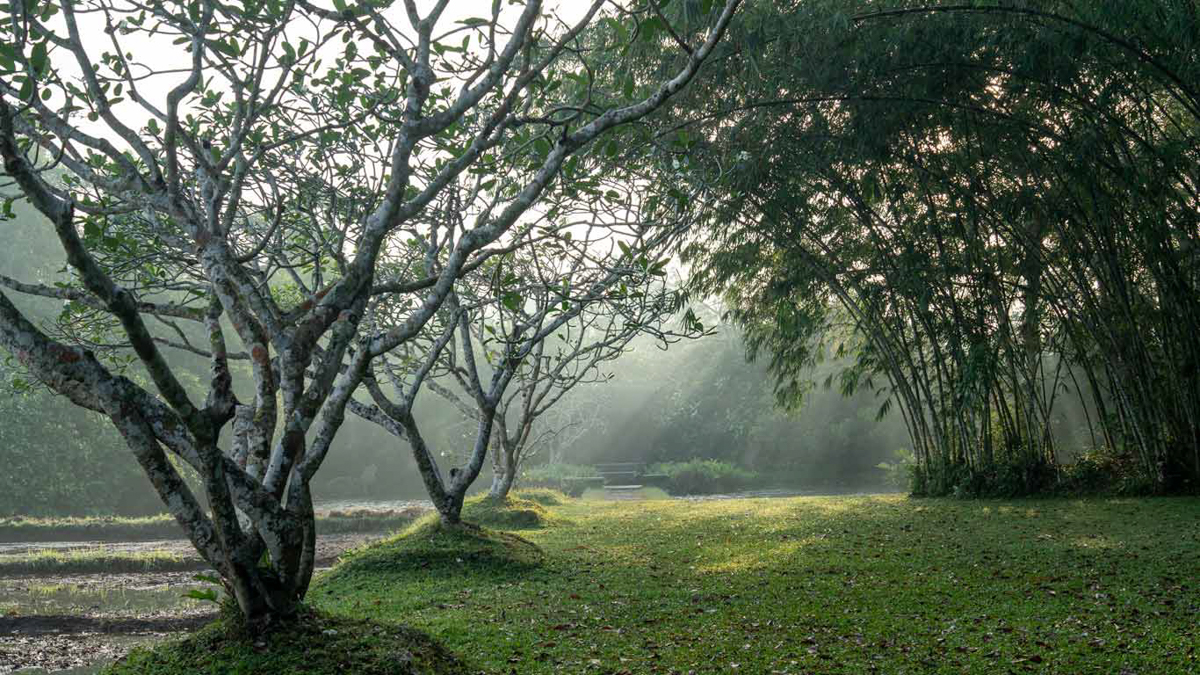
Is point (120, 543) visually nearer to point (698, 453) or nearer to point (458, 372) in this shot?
point (458, 372)

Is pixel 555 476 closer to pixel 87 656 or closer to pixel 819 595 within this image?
pixel 87 656

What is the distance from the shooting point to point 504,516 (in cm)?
1129

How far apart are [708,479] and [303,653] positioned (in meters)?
22.6

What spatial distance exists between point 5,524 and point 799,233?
15701 millimetres

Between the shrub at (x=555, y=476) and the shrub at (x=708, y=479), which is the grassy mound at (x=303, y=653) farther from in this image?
the shrub at (x=708, y=479)

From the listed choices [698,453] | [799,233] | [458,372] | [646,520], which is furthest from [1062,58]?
[698,453]

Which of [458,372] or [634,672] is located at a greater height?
[458,372]

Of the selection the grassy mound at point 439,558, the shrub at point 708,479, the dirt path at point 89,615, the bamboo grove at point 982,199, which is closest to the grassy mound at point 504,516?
the dirt path at point 89,615

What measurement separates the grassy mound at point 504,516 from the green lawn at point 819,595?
5.66 ft

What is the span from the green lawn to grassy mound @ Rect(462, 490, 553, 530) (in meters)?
1.73

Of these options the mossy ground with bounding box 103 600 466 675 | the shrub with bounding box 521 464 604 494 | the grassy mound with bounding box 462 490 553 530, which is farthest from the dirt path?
the shrub with bounding box 521 464 604 494

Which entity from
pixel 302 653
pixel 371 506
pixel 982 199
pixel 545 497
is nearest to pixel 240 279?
pixel 302 653

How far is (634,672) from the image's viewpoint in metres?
3.75

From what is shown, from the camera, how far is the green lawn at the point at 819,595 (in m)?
3.90
